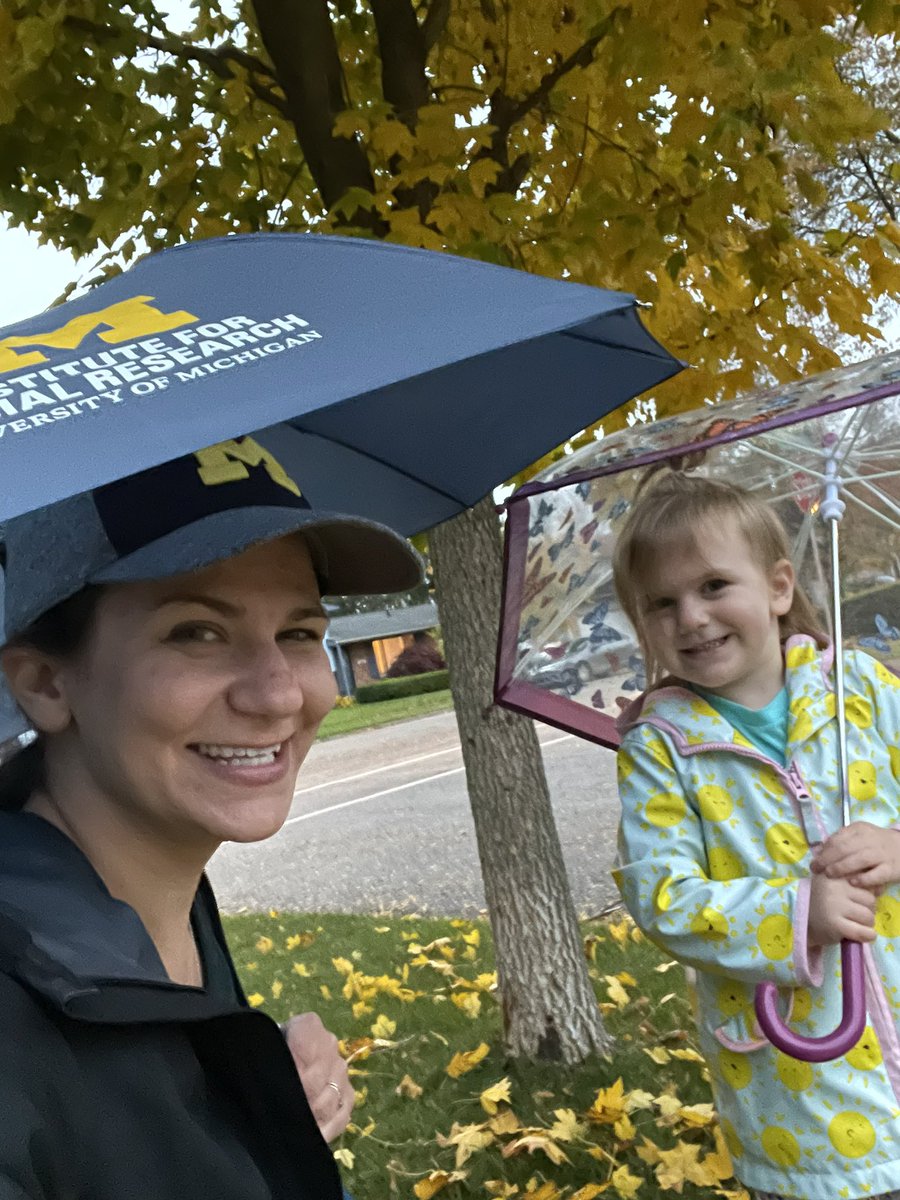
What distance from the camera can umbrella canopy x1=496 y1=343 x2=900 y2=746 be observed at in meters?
2.39

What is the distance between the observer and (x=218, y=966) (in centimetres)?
175

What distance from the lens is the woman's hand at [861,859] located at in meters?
2.04

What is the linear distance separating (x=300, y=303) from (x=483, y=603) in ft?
9.04

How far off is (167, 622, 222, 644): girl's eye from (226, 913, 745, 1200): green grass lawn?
2.28 metres

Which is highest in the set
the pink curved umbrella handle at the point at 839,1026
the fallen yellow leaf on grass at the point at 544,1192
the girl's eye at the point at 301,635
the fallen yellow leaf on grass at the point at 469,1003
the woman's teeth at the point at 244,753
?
the girl's eye at the point at 301,635

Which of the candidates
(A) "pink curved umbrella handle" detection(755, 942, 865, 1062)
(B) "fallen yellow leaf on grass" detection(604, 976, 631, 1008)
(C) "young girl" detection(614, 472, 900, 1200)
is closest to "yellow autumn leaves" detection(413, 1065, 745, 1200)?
(B) "fallen yellow leaf on grass" detection(604, 976, 631, 1008)

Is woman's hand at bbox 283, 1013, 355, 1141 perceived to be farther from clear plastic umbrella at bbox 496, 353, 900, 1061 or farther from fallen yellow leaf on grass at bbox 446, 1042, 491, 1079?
fallen yellow leaf on grass at bbox 446, 1042, 491, 1079

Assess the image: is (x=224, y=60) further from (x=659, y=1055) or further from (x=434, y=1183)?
(x=659, y=1055)

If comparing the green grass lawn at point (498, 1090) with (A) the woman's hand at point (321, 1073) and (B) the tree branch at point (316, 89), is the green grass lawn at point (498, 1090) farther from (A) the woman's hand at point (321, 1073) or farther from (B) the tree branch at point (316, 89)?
(B) the tree branch at point (316, 89)

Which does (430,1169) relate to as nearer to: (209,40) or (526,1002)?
(526,1002)

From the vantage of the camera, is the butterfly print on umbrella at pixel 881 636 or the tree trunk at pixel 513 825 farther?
the tree trunk at pixel 513 825

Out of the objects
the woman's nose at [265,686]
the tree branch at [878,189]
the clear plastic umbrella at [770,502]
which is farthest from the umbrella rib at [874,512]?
the tree branch at [878,189]

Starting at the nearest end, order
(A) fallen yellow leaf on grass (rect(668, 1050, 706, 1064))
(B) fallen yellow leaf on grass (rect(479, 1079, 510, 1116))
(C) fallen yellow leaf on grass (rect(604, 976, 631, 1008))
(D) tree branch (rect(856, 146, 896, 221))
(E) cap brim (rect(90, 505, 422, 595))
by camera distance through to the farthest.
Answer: (E) cap brim (rect(90, 505, 422, 595)) → (B) fallen yellow leaf on grass (rect(479, 1079, 510, 1116)) → (A) fallen yellow leaf on grass (rect(668, 1050, 706, 1064)) → (C) fallen yellow leaf on grass (rect(604, 976, 631, 1008)) → (D) tree branch (rect(856, 146, 896, 221))

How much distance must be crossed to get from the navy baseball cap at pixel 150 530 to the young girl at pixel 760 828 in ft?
3.04
